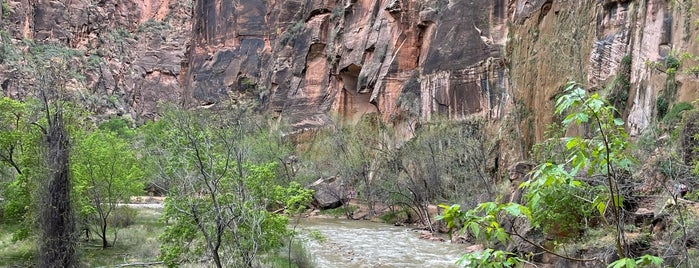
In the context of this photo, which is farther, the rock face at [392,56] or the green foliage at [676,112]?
the rock face at [392,56]

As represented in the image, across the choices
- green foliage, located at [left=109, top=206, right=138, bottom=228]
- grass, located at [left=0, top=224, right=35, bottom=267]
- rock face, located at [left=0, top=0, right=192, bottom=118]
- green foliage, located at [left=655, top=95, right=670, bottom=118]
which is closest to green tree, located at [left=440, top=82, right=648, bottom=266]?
green foliage, located at [left=655, top=95, right=670, bottom=118]

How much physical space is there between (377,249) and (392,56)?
24.8 meters

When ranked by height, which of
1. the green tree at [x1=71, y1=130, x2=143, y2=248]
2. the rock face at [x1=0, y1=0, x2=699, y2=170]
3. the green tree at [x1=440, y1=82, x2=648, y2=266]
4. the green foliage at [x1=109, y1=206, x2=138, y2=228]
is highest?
the rock face at [x1=0, y1=0, x2=699, y2=170]

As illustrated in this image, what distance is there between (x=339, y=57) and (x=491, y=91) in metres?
19.5

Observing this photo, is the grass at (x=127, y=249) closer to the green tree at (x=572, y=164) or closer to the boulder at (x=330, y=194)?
the green tree at (x=572, y=164)

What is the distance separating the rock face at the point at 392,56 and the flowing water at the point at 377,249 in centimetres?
714

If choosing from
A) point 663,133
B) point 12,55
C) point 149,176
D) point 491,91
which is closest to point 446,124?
point 491,91

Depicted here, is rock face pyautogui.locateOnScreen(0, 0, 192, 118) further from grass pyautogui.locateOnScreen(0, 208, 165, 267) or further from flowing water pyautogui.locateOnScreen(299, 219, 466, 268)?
grass pyautogui.locateOnScreen(0, 208, 165, 267)

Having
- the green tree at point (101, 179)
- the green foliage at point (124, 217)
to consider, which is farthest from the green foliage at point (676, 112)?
the green foliage at point (124, 217)

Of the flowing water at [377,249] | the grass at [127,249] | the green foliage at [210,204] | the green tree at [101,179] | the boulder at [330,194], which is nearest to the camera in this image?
the green foliage at [210,204]

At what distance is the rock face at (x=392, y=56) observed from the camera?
17766 millimetres

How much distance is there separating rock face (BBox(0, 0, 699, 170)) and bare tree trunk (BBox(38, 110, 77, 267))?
40.0 feet

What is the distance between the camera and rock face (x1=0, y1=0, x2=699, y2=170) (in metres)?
17.8

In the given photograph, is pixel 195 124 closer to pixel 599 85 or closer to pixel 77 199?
pixel 77 199
